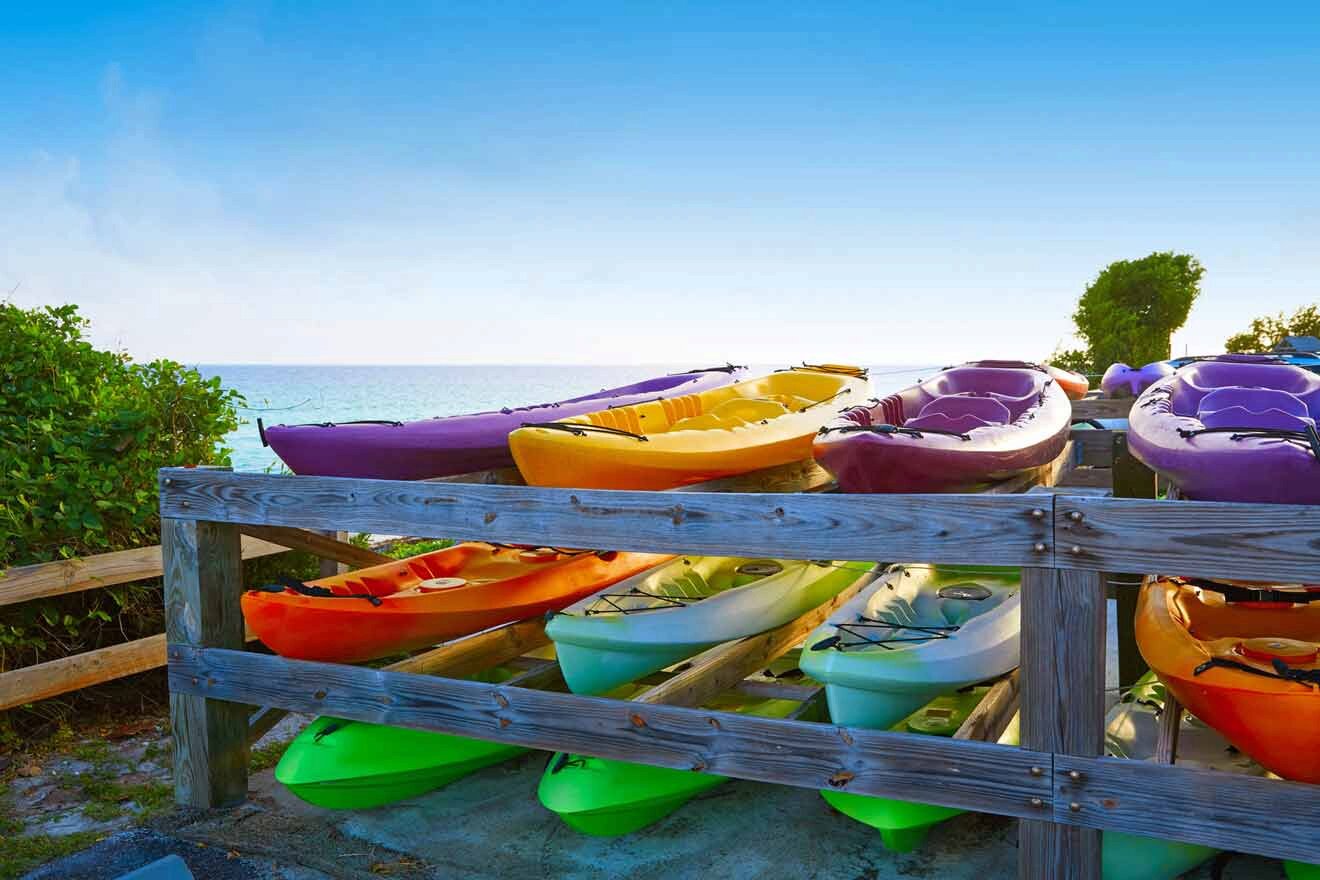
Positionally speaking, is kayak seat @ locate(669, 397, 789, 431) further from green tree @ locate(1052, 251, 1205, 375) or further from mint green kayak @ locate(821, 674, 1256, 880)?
green tree @ locate(1052, 251, 1205, 375)

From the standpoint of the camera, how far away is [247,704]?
3.99 m

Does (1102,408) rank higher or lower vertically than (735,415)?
lower

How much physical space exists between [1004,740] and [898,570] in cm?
87

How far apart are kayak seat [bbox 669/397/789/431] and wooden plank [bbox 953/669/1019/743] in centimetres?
184

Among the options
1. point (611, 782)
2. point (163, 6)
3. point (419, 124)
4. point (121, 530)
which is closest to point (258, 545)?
point (121, 530)

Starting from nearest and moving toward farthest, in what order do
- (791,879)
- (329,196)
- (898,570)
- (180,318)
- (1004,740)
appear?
(791,879), (1004,740), (898,570), (329,196), (180,318)

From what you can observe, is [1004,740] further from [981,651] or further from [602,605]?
[602,605]

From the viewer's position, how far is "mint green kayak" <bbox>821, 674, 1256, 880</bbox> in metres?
2.89

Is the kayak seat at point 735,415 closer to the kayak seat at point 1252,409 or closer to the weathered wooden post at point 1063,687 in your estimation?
the kayak seat at point 1252,409

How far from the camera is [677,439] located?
4223 millimetres

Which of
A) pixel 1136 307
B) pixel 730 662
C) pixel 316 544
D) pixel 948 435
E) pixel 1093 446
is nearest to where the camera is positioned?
pixel 730 662

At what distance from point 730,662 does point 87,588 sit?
297 cm

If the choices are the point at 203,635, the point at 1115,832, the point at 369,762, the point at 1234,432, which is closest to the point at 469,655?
the point at 369,762

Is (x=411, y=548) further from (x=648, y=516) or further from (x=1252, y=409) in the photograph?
(x=1252, y=409)
